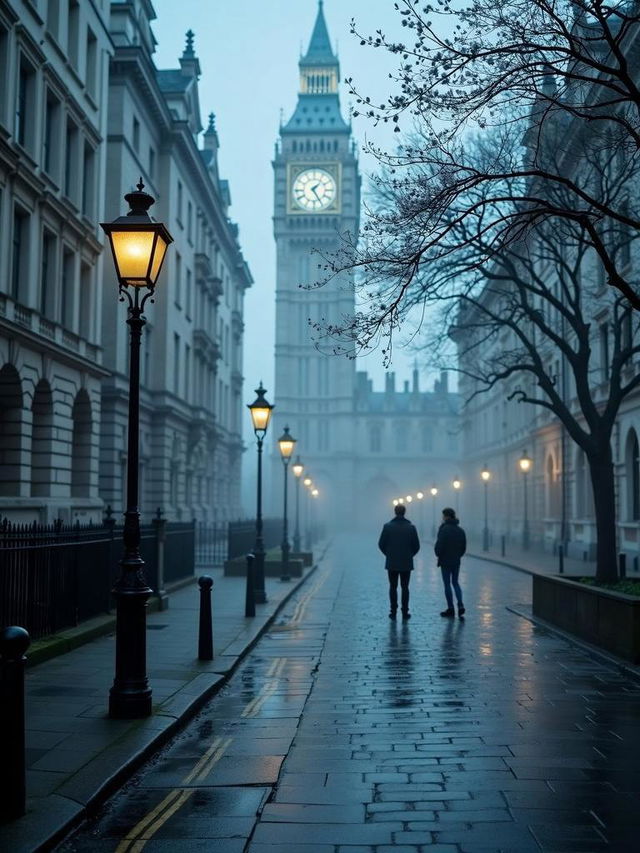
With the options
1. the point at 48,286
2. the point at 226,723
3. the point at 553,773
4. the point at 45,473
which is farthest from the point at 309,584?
the point at 553,773

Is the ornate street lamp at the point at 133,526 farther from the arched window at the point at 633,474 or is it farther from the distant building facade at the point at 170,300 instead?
the arched window at the point at 633,474

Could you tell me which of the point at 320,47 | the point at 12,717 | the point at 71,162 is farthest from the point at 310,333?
the point at 12,717

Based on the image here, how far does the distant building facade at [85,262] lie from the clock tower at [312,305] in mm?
55340

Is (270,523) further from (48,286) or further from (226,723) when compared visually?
(226,723)

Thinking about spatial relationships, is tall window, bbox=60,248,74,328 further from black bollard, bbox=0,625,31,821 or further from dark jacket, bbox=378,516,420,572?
black bollard, bbox=0,625,31,821

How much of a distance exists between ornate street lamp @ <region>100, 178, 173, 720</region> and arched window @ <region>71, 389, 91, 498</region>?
68.0ft

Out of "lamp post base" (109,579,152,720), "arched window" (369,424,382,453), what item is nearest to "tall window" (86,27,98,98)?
"lamp post base" (109,579,152,720)

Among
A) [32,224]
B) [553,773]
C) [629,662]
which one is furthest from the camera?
[32,224]

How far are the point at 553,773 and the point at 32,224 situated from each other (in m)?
21.0

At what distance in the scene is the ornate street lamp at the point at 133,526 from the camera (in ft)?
26.6

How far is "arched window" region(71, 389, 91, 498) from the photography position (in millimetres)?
29078

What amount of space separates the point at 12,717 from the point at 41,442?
21.0 m

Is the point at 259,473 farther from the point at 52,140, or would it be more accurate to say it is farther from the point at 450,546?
the point at 52,140

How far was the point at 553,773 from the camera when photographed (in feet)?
21.6
